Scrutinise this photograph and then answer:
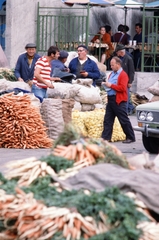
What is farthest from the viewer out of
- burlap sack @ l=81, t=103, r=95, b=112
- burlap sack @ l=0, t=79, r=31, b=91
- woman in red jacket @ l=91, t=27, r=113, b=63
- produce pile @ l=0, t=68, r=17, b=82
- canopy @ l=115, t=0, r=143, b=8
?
canopy @ l=115, t=0, r=143, b=8

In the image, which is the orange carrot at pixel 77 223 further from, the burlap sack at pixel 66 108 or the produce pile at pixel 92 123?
the produce pile at pixel 92 123

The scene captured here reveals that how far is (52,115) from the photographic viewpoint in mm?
13070

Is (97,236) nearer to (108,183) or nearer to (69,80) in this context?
(108,183)

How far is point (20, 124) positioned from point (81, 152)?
22.6 ft

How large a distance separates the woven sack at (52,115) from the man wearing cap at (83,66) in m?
2.55

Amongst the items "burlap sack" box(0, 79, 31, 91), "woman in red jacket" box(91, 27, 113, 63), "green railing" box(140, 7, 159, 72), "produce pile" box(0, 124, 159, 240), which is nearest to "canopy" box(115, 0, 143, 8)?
"green railing" box(140, 7, 159, 72)

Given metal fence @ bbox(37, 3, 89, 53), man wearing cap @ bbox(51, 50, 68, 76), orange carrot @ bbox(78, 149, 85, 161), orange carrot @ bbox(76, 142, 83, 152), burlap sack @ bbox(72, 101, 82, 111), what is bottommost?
burlap sack @ bbox(72, 101, 82, 111)

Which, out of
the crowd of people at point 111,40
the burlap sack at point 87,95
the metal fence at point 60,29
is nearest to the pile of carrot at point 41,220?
the burlap sack at point 87,95

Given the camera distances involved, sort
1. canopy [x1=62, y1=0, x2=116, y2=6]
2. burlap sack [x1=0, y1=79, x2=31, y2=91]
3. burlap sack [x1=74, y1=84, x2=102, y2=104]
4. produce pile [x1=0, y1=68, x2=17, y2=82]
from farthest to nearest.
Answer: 1. canopy [x1=62, y1=0, x2=116, y2=6]
2. produce pile [x1=0, y1=68, x2=17, y2=82]
3. burlap sack [x1=74, y1=84, x2=102, y2=104]
4. burlap sack [x1=0, y1=79, x2=31, y2=91]

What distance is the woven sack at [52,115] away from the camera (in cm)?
1302

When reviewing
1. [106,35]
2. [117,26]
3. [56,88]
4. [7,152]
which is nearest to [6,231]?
[7,152]

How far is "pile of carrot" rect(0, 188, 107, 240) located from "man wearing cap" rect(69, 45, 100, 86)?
11.0 m

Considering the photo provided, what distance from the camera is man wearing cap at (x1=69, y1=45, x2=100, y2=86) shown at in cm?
1563

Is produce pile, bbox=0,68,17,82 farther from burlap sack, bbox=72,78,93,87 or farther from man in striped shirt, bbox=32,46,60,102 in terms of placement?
man in striped shirt, bbox=32,46,60,102
